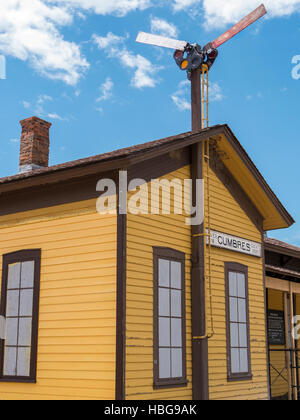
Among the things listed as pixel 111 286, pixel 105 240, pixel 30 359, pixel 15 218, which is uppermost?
pixel 15 218

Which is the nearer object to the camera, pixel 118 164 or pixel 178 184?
pixel 118 164

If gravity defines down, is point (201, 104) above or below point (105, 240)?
above

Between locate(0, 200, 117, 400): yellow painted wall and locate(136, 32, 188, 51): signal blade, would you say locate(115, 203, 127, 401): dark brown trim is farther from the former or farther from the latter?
locate(136, 32, 188, 51): signal blade

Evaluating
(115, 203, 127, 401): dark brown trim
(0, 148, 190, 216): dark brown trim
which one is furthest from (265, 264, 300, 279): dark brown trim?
(115, 203, 127, 401): dark brown trim

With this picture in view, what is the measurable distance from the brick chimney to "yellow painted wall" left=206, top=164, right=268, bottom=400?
662 centimetres

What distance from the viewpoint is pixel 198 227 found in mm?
11484

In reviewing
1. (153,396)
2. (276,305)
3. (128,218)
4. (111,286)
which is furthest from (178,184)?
(276,305)

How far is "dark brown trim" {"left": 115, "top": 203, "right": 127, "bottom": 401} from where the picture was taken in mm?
8922

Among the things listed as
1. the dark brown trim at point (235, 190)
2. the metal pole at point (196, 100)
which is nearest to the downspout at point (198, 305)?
the dark brown trim at point (235, 190)

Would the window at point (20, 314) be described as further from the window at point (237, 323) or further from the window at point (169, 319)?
the window at point (237, 323)

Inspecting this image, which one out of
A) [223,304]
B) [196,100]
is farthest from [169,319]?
[196,100]

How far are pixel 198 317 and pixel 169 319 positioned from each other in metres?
0.83
